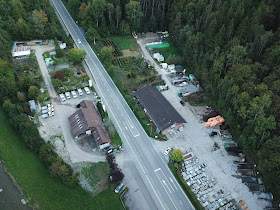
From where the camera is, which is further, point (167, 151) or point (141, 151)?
point (141, 151)

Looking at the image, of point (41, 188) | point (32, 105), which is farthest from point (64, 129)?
point (41, 188)

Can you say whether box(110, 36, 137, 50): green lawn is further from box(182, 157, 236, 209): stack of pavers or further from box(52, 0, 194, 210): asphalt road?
box(182, 157, 236, 209): stack of pavers

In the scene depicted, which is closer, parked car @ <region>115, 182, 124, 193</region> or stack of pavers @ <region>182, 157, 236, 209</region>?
stack of pavers @ <region>182, 157, 236, 209</region>

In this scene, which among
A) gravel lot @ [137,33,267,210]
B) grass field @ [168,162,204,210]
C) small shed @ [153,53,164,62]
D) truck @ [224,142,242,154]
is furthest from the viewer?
small shed @ [153,53,164,62]

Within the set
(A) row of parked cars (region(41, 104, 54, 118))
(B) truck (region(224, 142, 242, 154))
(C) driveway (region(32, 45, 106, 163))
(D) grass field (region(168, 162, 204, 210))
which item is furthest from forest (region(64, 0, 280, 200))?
(A) row of parked cars (region(41, 104, 54, 118))

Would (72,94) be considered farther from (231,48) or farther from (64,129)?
(231,48)

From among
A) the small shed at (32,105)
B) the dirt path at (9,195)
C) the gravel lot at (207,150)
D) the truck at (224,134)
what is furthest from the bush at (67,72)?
the truck at (224,134)

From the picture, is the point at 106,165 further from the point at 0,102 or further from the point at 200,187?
the point at 0,102
